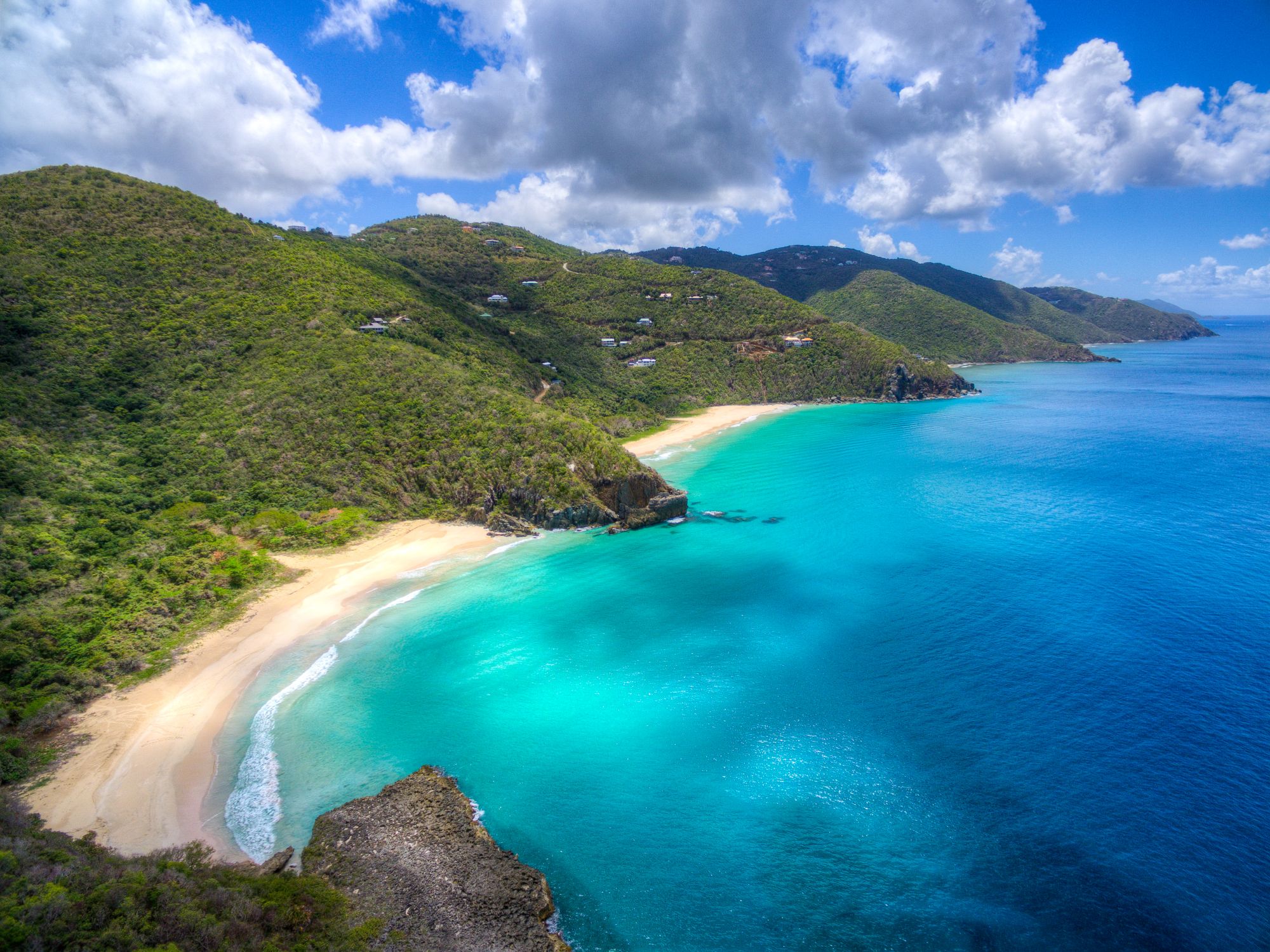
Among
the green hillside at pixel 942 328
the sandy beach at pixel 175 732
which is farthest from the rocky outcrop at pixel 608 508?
the green hillside at pixel 942 328

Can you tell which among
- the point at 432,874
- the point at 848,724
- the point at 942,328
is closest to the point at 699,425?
the point at 848,724

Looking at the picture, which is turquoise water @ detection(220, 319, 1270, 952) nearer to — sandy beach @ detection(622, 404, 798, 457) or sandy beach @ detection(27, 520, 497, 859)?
sandy beach @ detection(27, 520, 497, 859)

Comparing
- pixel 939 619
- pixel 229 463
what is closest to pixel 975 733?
pixel 939 619

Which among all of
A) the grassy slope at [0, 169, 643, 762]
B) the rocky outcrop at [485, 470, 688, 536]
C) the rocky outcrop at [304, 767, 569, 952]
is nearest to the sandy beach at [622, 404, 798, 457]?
the grassy slope at [0, 169, 643, 762]

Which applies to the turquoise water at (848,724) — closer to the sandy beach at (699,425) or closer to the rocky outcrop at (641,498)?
the rocky outcrop at (641,498)

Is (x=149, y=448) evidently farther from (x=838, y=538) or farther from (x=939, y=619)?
(x=939, y=619)

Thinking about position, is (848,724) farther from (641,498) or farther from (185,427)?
(185,427)
